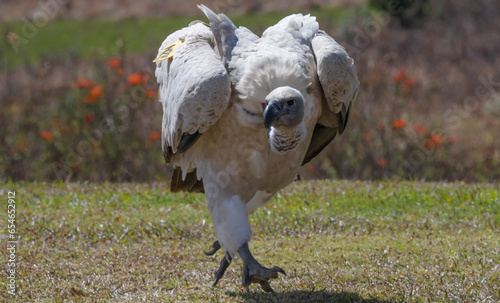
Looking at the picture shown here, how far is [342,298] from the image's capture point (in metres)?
5.14

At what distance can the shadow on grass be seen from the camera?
Result: 5.11 m

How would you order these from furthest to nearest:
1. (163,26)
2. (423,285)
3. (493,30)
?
(163,26) → (493,30) → (423,285)

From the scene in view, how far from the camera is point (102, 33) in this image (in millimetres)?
23703

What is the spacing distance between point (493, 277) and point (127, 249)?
3061 millimetres

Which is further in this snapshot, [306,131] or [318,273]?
[318,273]

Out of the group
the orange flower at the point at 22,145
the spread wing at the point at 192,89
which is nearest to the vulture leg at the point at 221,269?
the spread wing at the point at 192,89

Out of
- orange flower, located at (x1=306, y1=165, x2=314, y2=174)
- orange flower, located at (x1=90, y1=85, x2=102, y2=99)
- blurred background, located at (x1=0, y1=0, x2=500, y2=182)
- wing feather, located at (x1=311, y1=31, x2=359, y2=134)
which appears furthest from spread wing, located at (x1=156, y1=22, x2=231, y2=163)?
orange flower, located at (x1=306, y1=165, x2=314, y2=174)

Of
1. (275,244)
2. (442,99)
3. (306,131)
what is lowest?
(442,99)

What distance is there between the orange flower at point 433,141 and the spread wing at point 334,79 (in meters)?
5.14

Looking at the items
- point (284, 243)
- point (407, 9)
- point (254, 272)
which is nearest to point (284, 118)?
point (254, 272)

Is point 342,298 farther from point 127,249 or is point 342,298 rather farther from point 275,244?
point 127,249

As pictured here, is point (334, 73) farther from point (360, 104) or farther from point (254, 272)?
point (360, 104)

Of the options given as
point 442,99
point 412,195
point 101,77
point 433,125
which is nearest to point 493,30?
point 442,99

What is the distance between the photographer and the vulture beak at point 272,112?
4.55 metres
